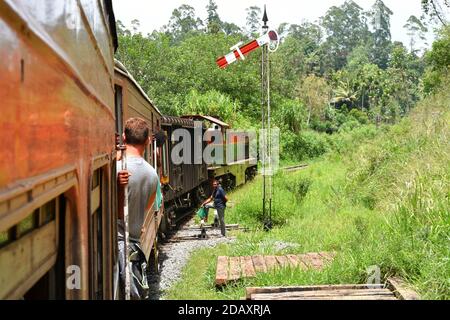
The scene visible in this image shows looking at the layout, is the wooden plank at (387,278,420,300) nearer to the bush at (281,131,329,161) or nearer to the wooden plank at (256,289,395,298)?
the wooden plank at (256,289,395,298)

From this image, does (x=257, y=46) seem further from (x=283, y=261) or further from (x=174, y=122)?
(x=283, y=261)

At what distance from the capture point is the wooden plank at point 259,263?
639cm

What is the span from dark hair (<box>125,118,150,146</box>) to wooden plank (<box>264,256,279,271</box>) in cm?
297

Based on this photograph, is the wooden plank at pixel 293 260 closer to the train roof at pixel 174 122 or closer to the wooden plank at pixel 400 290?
the wooden plank at pixel 400 290

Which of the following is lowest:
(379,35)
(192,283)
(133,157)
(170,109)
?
(192,283)

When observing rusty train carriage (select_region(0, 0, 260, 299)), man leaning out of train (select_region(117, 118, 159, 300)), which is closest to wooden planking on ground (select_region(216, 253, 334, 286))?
man leaning out of train (select_region(117, 118, 159, 300))

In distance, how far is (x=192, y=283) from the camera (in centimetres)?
712

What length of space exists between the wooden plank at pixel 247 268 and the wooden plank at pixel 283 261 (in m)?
0.33

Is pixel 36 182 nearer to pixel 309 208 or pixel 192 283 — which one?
pixel 192 283

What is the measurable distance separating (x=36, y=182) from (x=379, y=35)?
108827 millimetres

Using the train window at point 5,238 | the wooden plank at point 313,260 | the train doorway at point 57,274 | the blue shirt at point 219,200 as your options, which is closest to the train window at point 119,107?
the wooden plank at point 313,260

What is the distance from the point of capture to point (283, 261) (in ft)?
22.0
